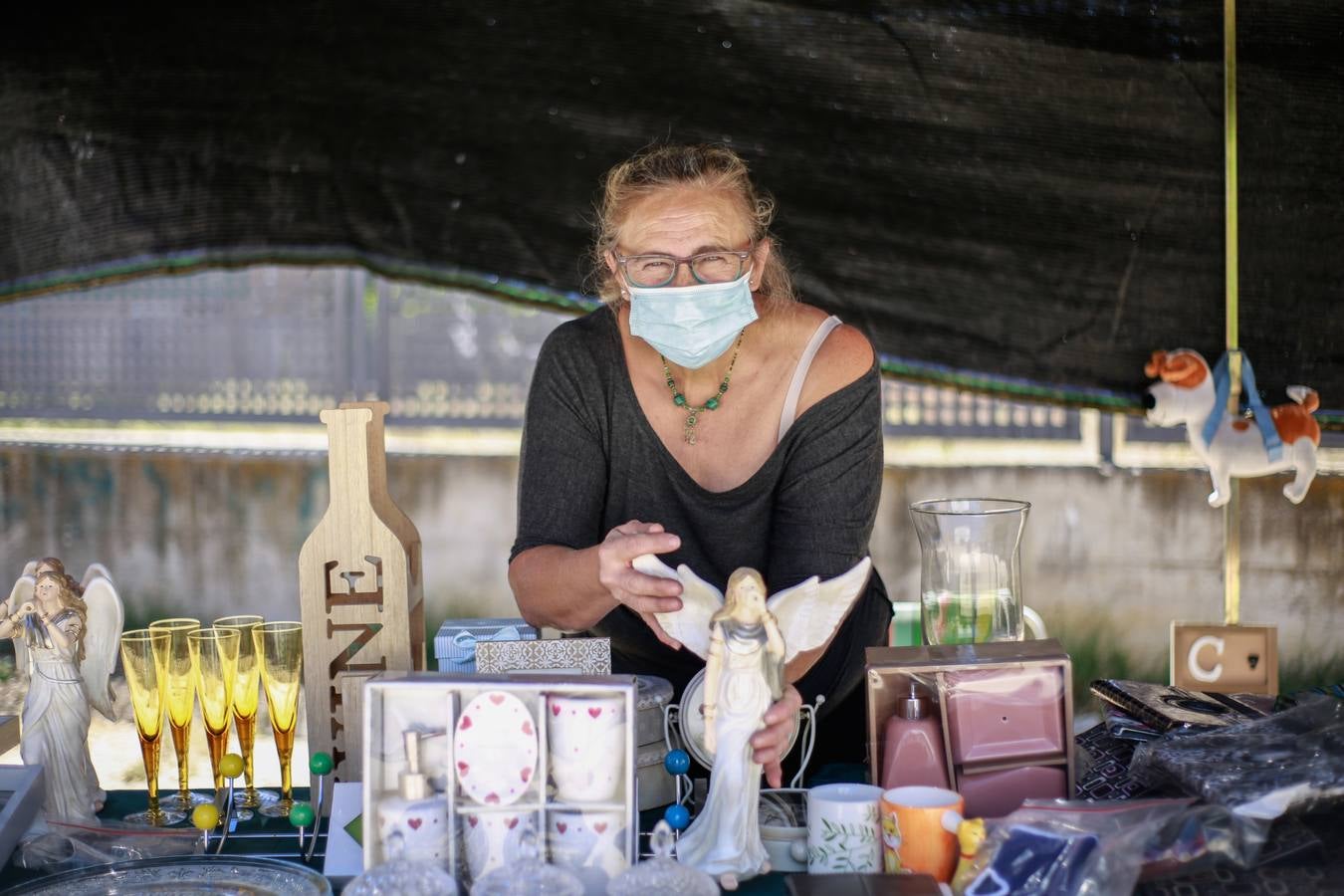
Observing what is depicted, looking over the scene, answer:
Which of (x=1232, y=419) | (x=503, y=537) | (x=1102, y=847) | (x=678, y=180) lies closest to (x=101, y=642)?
(x=678, y=180)

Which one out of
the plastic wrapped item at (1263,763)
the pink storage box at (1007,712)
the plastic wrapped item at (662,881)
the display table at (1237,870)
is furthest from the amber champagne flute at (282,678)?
the plastic wrapped item at (1263,763)

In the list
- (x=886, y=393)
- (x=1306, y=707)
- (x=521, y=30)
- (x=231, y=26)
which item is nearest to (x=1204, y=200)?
(x=886, y=393)

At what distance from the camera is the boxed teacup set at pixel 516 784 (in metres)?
1.34

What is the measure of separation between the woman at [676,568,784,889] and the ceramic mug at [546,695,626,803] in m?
0.10

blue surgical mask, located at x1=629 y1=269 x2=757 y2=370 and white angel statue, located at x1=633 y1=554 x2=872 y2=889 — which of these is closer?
white angel statue, located at x1=633 y1=554 x2=872 y2=889

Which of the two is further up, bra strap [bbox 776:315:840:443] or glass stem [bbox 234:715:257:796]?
bra strap [bbox 776:315:840:443]

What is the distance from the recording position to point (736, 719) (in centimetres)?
139

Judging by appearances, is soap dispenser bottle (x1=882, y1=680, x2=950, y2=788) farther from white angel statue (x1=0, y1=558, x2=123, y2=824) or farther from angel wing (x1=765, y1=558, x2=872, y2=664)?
white angel statue (x1=0, y1=558, x2=123, y2=824)

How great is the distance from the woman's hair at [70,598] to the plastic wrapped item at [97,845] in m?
0.22

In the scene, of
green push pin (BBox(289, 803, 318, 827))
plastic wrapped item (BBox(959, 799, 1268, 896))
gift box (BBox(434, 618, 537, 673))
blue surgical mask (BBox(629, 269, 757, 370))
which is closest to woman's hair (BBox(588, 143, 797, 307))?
blue surgical mask (BBox(629, 269, 757, 370))

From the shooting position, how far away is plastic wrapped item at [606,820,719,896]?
4.08ft

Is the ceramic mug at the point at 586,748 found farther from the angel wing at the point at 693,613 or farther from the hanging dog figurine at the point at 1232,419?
the hanging dog figurine at the point at 1232,419

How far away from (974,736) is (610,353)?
105 centimetres

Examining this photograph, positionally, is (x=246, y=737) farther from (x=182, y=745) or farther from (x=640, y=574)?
(x=640, y=574)
